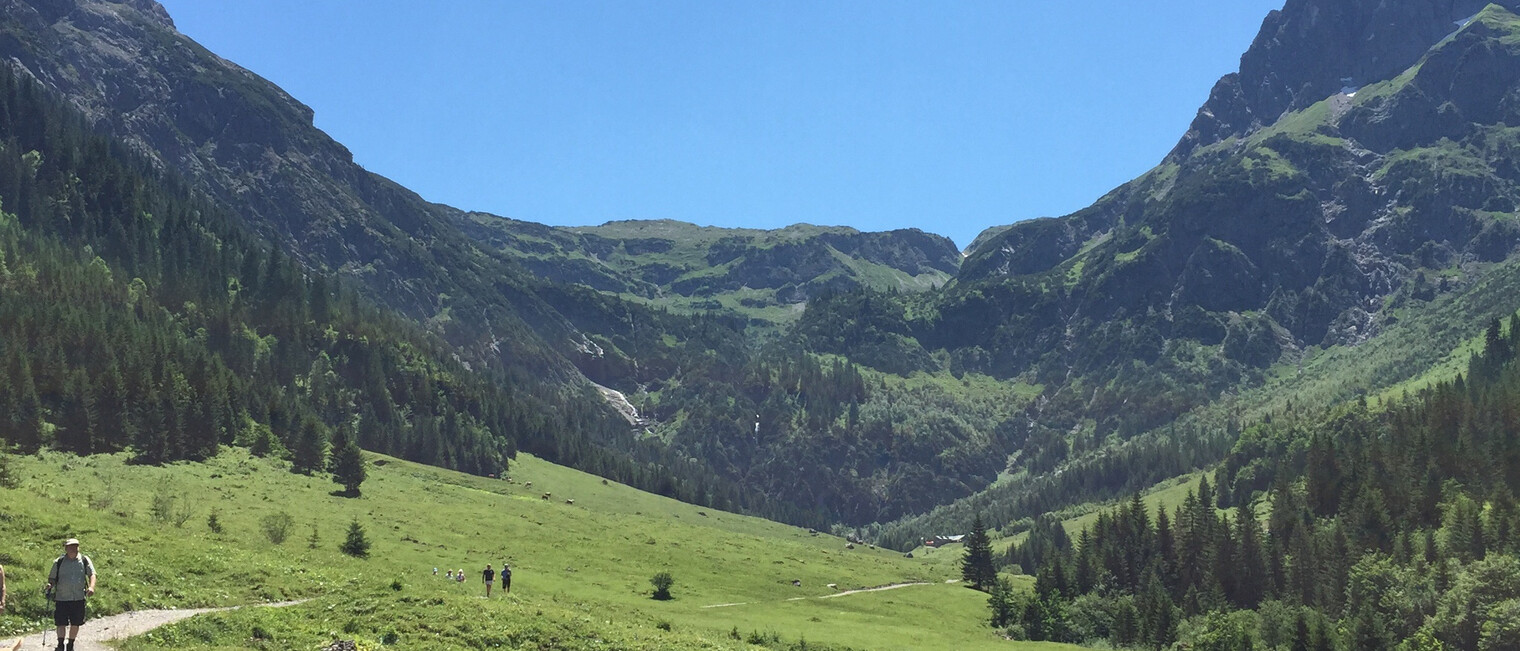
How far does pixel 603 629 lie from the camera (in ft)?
158

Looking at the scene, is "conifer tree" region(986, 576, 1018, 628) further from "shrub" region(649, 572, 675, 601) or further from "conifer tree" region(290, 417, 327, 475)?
"conifer tree" region(290, 417, 327, 475)

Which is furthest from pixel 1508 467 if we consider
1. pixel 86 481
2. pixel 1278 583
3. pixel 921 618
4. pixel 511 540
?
pixel 86 481

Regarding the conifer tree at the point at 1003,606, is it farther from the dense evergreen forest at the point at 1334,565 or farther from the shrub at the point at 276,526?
the shrub at the point at 276,526

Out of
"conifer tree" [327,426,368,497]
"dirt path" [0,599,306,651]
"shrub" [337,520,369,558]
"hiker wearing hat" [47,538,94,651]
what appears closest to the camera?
"hiker wearing hat" [47,538,94,651]

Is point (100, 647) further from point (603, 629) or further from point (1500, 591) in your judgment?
point (1500, 591)

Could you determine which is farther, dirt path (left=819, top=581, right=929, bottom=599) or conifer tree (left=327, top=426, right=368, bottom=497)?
conifer tree (left=327, top=426, right=368, bottom=497)

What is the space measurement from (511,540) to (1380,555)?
126232 mm

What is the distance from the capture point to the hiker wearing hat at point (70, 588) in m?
32.8

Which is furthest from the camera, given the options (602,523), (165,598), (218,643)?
(602,523)

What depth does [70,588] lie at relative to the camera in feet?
108

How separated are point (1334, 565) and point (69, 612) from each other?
163440 millimetres

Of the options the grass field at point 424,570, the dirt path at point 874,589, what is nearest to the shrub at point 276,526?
the grass field at point 424,570

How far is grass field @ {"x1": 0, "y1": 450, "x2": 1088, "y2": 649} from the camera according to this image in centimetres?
4322

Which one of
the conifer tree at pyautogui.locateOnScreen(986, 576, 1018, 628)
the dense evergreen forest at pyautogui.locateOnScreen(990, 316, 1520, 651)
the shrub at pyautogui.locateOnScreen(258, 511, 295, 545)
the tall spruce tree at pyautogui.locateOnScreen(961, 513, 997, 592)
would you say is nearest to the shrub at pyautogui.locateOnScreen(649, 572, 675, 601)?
the shrub at pyautogui.locateOnScreen(258, 511, 295, 545)
